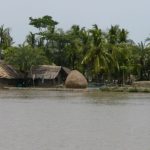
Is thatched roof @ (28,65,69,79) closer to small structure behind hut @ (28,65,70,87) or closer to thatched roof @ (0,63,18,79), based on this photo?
small structure behind hut @ (28,65,70,87)

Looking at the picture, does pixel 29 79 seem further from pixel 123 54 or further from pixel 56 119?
pixel 56 119

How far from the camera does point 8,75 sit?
57.6 metres

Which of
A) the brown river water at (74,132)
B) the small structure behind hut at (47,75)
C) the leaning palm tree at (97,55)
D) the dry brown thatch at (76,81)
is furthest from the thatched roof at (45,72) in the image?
the brown river water at (74,132)

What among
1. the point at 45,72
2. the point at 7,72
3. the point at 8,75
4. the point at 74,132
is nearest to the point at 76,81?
the point at 45,72

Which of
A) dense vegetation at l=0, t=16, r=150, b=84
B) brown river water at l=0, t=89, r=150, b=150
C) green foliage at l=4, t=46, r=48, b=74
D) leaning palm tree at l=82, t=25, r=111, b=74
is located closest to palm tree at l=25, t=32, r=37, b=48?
dense vegetation at l=0, t=16, r=150, b=84

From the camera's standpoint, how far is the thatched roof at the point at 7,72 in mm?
56969

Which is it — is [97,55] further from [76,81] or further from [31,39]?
[31,39]

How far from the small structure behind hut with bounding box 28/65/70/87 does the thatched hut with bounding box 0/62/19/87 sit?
1878mm

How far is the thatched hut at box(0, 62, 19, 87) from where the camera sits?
187 ft

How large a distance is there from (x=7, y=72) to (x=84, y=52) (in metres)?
9.18

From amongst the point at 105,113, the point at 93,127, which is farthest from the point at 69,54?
the point at 93,127

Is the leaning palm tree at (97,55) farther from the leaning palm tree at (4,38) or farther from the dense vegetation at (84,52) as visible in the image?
the leaning palm tree at (4,38)

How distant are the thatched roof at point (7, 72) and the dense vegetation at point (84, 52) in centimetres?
72

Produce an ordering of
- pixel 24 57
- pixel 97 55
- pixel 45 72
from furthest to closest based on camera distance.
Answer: pixel 45 72 → pixel 24 57 → pixel 97 55
